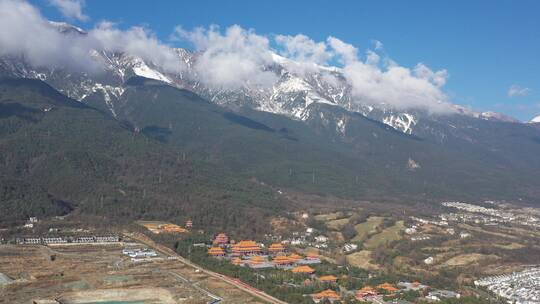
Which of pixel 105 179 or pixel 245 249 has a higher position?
pixel 105 179

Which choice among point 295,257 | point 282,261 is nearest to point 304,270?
point 282,261

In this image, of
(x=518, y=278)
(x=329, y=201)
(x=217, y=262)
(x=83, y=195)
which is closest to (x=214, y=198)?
(x=83, y=195)

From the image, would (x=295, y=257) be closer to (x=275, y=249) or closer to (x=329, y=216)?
(x=275, y=249)

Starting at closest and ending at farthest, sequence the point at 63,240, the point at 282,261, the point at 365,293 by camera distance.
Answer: the point at 365,293, the point at 282,261, the point at 63,240

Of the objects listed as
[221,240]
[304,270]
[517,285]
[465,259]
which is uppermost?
[221,240]

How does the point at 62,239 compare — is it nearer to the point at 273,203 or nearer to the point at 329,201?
the point at 273,203

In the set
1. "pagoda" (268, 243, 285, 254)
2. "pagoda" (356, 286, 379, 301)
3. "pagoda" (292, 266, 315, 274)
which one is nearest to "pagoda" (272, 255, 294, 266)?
"pagoda" (292, 266, 315, 274)

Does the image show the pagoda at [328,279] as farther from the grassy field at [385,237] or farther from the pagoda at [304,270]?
the grassy field at [385,237]

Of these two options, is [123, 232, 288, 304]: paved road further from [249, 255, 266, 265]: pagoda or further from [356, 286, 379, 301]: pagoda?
[356, 286, 379, 301]: pagoda
